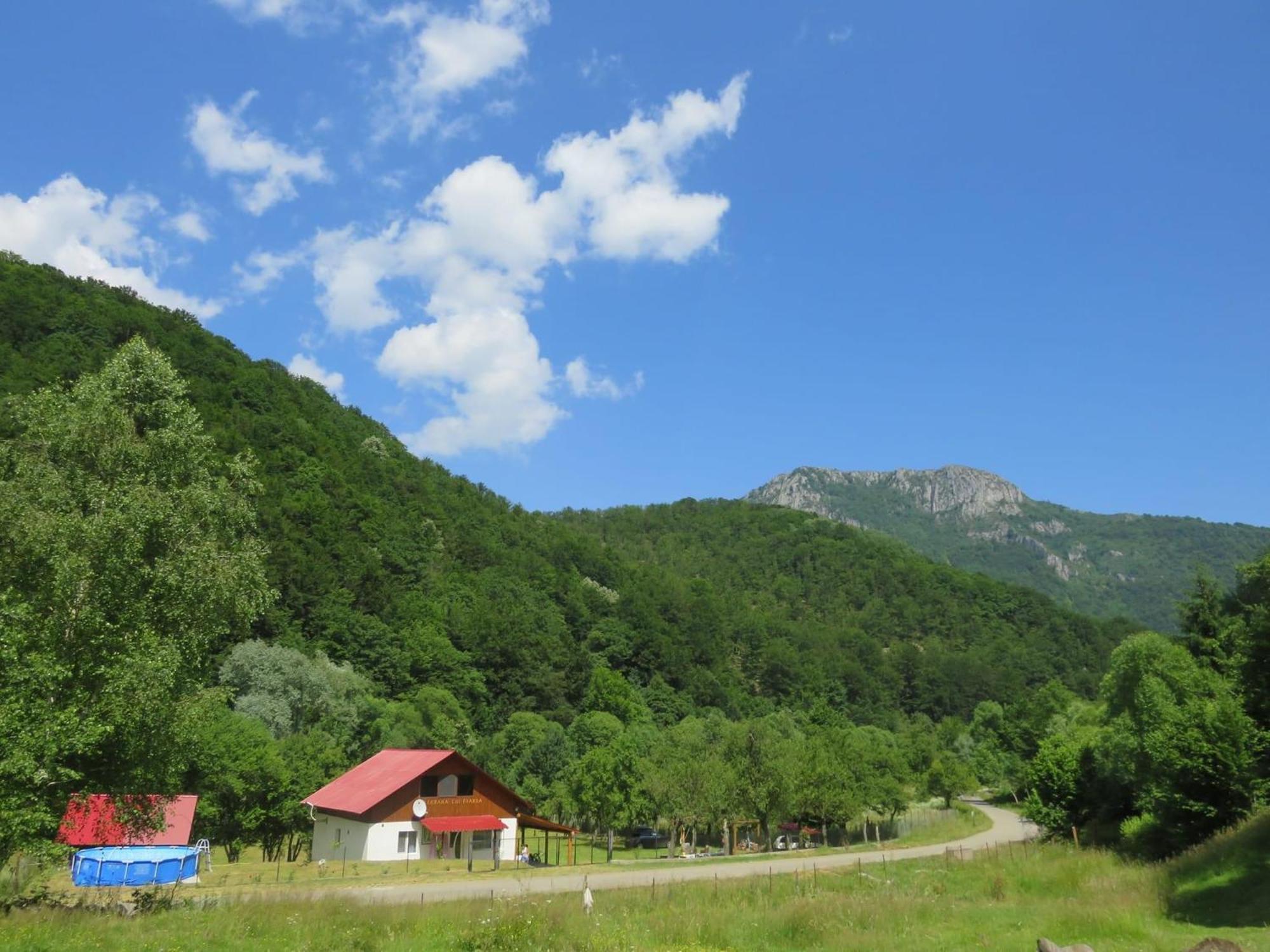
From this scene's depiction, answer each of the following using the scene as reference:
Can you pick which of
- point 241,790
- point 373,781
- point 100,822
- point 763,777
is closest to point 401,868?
point 373,781

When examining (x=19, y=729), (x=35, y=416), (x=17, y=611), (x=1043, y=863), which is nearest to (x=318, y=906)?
(x=19, y=729)

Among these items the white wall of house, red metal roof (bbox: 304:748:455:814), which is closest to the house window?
red metal roof (bbox: 304:748:455:814)

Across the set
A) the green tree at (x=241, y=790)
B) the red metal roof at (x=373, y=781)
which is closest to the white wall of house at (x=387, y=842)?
the red metal roof at (x=373, y=781)

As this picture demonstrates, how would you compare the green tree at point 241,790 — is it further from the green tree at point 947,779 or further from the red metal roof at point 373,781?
the green tree at point 947,779

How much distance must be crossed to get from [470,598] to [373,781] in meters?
82.0

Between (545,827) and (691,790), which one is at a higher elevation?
(691,790)

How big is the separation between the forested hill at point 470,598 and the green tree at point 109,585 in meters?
71.3

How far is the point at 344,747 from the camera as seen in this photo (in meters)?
66.7

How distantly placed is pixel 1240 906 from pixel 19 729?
87.0 ft

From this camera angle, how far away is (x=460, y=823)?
48.3 metres

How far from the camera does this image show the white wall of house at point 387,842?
152 ft

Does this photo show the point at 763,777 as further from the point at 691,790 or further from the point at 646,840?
the point at 646,840

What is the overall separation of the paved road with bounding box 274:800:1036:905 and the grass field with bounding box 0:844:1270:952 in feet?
10.4

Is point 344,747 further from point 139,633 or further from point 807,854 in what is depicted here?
point 139,633
